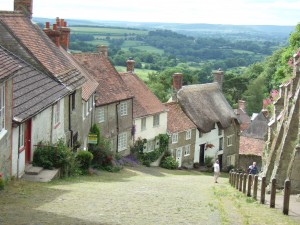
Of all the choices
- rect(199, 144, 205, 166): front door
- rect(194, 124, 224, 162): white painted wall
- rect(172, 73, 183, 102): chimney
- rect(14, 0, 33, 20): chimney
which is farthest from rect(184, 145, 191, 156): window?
rect(14, 0, 33, 20): chimney

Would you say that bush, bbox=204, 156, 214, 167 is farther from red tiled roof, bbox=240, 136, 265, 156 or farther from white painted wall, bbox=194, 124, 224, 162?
red tiled roof, bbox=240, 136, 265, 156

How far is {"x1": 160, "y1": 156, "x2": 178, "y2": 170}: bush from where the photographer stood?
44.5 metres

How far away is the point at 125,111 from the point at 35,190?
966 inches

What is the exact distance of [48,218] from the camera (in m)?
11.5

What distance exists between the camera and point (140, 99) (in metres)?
44.8

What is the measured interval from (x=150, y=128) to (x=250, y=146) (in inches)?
679

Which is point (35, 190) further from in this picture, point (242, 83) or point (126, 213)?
point (242, 83)

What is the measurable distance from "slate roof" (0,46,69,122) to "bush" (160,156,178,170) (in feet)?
72.5

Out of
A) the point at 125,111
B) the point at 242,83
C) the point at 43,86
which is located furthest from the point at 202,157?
the point at 242,83

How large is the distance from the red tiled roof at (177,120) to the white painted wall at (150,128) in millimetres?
990

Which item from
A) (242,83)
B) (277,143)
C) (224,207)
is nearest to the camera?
(224,207)

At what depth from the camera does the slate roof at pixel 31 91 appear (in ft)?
60.3

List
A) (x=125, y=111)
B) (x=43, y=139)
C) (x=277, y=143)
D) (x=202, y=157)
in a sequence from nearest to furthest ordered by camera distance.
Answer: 1. (x=43, y=139)
2. (x=277, y=143)
3. (x=125, y=111)
4. (x=202, y=157)

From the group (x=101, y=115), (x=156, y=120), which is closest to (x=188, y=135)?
(x=156, y=120)
